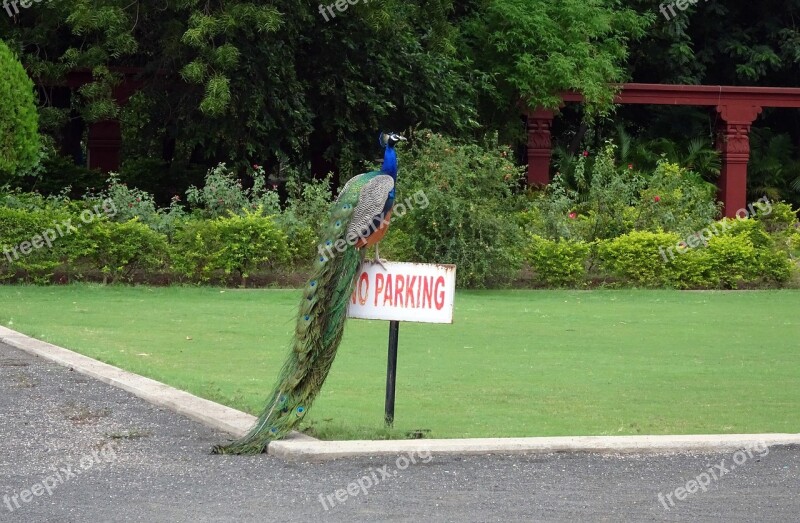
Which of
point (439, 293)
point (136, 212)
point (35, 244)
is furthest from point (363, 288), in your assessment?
point (136, 212)

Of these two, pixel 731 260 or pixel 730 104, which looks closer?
pixel 731 260

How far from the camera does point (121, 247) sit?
1797 centimetres

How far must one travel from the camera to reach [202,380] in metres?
9.90

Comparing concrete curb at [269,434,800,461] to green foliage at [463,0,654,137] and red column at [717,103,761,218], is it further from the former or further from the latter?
red column at [717,103,761,218]

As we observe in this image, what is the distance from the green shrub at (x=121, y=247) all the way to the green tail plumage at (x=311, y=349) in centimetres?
1105

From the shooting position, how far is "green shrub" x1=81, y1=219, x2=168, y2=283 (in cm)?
→ 1791

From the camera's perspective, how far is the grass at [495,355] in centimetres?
Result: 860

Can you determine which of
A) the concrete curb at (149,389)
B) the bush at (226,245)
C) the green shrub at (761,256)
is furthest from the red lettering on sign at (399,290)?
the green shrub at (761,256)

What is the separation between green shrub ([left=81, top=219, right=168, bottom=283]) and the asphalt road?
10.4m

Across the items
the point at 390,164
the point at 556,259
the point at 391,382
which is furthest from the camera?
the point at 556,259

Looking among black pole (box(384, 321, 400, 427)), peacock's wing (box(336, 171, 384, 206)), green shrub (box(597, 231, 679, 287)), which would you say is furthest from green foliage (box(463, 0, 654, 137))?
black pole (box(384, 321, 400, 427))

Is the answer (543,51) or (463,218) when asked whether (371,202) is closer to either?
(463,218)

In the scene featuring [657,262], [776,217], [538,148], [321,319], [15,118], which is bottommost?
[321,319]

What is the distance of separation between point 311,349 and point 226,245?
11.2 m
